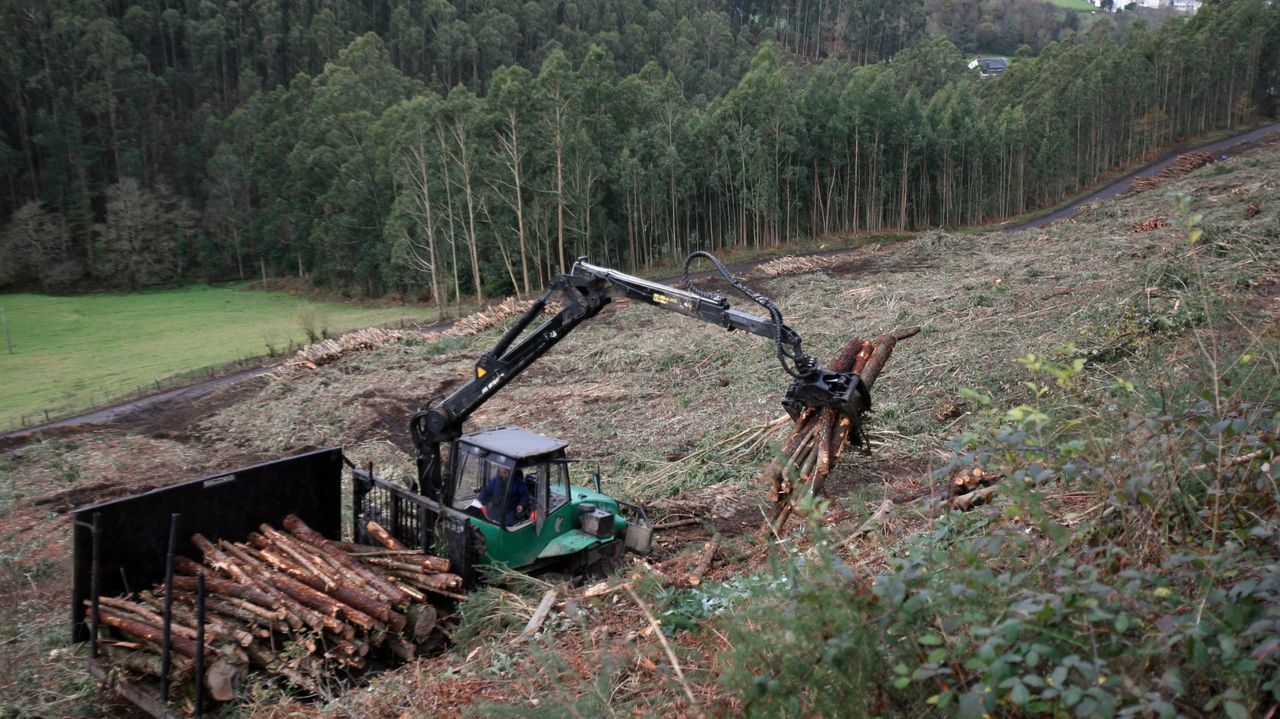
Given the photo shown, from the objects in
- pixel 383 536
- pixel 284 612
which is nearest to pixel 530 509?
pixel 383 536

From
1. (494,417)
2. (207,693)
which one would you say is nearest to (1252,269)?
(494,417)

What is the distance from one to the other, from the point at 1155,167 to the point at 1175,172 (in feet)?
39.4

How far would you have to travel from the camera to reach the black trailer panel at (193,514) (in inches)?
291

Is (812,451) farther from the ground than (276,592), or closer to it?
farther from the ground

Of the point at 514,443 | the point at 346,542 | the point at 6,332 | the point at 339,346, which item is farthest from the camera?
the point at 6,332

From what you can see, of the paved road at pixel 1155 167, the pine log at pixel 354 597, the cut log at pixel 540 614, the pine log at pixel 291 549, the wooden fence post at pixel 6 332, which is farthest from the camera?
the paved road at pixel 1155 167

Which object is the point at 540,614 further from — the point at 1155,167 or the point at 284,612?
the point at 1155,167

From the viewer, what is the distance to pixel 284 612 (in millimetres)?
7152

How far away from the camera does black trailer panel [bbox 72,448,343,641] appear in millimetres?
7402

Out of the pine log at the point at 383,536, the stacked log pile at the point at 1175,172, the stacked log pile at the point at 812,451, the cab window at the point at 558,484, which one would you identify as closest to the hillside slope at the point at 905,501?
the stacked log pile at the point at 812,451

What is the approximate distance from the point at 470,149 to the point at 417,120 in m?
2.31

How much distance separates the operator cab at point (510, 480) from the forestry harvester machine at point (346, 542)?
0.02 meters

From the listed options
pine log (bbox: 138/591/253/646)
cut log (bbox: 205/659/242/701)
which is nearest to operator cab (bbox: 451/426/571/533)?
pine log (bbox: 138/591/253/646)

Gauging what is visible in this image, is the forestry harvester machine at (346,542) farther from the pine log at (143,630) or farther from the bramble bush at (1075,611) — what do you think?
the bramble bush at (1075,611)
